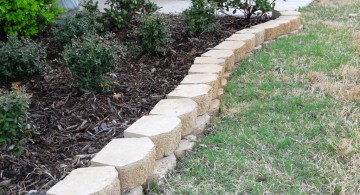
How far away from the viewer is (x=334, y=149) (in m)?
2.97

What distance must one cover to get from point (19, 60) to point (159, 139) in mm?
1639

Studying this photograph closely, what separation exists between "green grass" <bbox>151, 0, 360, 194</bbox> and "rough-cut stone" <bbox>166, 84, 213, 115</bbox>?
5.8 inches

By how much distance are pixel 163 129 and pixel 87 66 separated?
0.92m

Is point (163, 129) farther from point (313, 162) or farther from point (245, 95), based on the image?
point (245, 95)

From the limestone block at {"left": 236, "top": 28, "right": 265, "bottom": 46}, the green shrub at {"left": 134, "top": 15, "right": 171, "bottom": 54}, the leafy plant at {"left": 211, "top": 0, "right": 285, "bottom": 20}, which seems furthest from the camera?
the leafy plant at {"left": 211, "top": 0, "right": 285, "bottom": 20}

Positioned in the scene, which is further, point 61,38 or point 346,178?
point 61,38

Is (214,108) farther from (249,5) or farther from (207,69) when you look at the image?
(249,5)

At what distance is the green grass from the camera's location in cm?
267

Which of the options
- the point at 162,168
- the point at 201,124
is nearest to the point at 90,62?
the point at 201,124

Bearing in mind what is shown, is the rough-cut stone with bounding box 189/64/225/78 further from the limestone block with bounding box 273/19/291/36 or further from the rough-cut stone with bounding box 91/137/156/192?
the limestone block with bounding box 273/19/291/36

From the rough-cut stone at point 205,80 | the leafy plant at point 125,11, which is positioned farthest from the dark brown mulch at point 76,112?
Answer: the leafy plant at point 125,11

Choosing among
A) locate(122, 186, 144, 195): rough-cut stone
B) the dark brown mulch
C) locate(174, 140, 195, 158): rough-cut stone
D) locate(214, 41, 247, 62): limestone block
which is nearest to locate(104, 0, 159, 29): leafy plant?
the dark brown mulch

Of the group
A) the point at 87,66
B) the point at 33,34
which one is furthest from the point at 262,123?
the point at 33,34

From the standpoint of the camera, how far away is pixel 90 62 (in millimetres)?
3521
